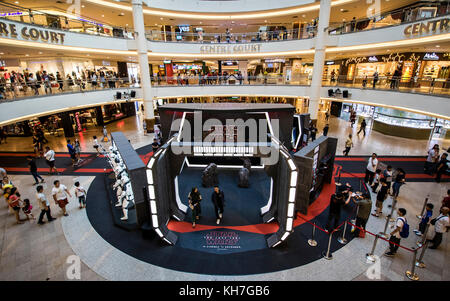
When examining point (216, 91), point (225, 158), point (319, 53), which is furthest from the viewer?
point (216, 91)

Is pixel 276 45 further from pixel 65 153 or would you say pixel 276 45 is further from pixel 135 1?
pixel 65 153

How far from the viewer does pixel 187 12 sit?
Answer: 21047 millimetres

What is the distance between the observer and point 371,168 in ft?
34.6

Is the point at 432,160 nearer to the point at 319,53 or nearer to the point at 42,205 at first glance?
the point at 319,53

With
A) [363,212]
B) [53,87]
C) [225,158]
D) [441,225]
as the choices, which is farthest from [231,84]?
[441,225]

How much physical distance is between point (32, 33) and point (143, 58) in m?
7.85

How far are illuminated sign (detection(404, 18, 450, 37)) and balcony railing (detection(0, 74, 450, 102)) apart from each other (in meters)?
2.44

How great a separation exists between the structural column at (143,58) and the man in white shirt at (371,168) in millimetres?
17586

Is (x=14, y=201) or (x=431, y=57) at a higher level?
(x=431, y=57)

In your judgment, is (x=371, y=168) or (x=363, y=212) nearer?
(x=363, y=212)

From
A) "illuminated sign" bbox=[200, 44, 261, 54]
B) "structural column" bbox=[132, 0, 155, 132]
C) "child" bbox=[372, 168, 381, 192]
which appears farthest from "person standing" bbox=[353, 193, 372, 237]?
"structural column" bbox=[132, 0, 155, 132]

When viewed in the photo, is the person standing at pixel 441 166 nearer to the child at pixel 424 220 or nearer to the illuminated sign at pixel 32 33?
the child at pixel 424 220

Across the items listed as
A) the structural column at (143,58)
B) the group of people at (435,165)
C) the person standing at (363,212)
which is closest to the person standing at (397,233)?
the person standing at (363,212)

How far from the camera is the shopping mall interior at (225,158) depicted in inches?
257
